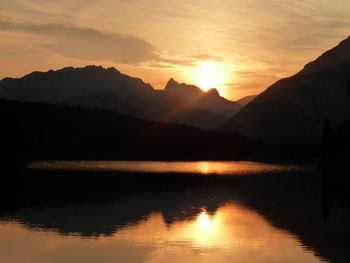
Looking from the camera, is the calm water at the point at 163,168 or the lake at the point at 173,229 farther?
the calm water at the point at 163,168

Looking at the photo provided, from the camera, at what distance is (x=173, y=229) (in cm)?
4559

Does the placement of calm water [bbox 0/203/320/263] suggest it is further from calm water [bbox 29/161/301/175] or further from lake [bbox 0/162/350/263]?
calm water [bbox 29/161/301/175]

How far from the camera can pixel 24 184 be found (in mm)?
85188

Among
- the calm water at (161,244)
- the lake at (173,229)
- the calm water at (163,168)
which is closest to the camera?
the calm water at (161,244)

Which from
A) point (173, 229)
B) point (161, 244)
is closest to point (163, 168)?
point (173, 229)

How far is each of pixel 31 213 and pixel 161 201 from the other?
17028 millimetres

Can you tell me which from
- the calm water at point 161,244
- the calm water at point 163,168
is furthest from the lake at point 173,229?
the calm water at point 163,168

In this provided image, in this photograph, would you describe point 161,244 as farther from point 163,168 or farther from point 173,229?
point 163,168

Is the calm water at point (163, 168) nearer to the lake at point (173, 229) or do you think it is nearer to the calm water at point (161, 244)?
the lake at point (173, 229)

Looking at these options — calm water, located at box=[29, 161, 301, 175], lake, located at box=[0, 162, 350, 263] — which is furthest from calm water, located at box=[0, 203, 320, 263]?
calm water, located at box=[29, 161, 301, 175]

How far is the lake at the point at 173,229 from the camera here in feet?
118

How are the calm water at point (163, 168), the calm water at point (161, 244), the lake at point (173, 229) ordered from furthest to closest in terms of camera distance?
the calm water at point (163, 168) < the lake at point (173, 229) < the calm water at point (161, 244)

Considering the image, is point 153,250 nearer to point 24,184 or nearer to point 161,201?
point 161,201

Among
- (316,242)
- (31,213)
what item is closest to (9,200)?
(31,213)
